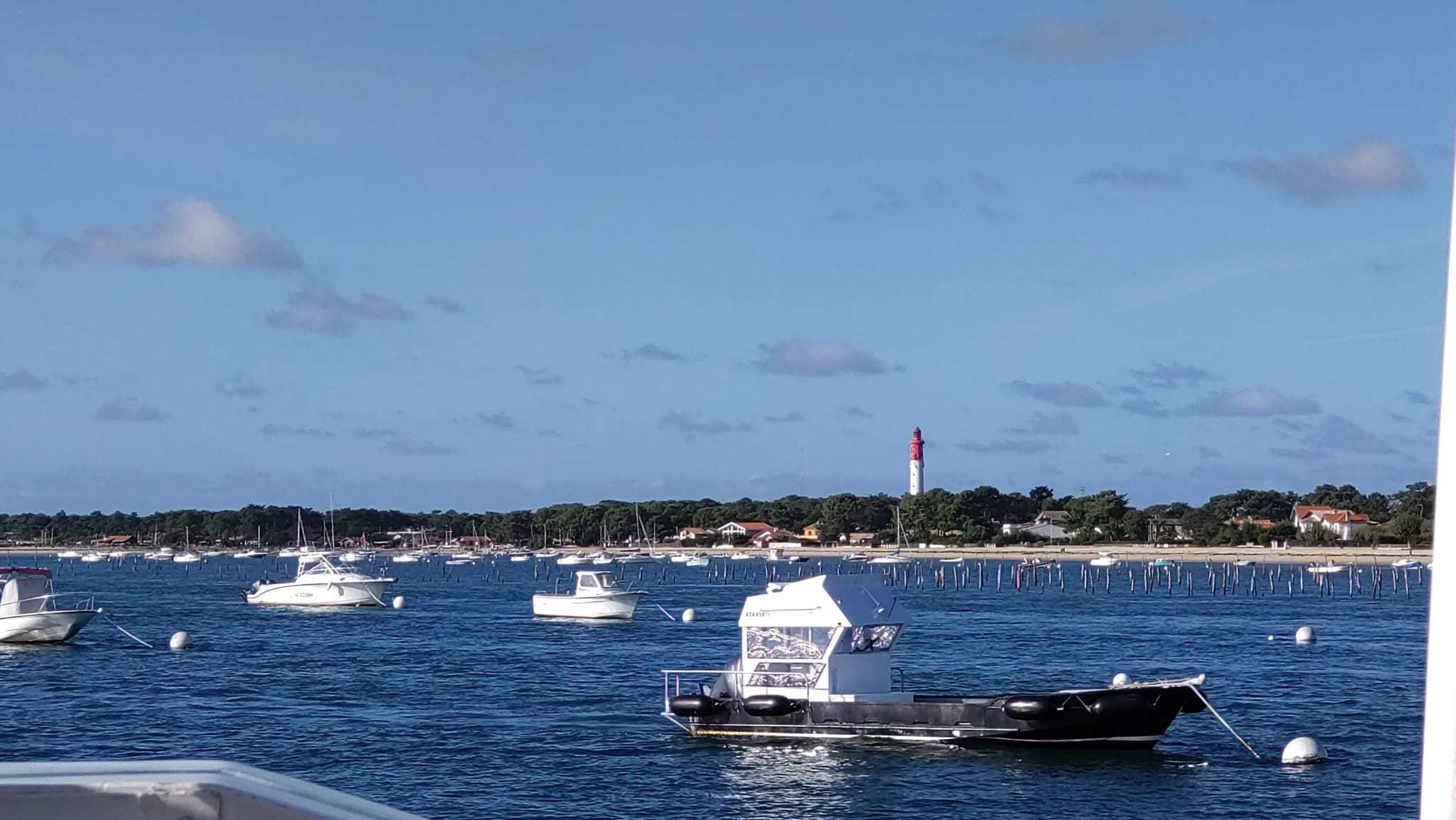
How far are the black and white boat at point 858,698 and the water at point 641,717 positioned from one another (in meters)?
0.69

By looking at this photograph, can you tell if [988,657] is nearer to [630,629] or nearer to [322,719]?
[630,629]

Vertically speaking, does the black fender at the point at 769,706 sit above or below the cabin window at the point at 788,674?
below

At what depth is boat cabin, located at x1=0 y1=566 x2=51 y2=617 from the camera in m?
78.1

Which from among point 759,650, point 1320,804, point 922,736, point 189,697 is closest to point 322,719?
point 189,697

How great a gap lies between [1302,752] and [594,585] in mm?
67316

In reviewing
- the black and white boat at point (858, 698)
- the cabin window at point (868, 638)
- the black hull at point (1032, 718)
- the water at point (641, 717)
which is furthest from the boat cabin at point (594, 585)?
the black hull at point (1032, 718)

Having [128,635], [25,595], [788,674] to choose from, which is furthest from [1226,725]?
[128,635]

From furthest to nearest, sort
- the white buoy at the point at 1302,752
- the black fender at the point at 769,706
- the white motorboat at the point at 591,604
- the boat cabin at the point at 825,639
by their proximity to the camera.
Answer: the white motorboat at the point at 591,604 < the boat cabin at the point at 825,639 < the black fender at the point at 769,706 < the white buoy at the point at 1302,752

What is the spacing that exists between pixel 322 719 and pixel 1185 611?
86.5 metres

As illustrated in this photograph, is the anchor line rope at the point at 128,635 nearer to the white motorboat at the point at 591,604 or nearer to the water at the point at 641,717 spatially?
the water at the point at 641,717

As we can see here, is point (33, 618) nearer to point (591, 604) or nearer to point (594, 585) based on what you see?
point (591, 604)

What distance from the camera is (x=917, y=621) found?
113312mm

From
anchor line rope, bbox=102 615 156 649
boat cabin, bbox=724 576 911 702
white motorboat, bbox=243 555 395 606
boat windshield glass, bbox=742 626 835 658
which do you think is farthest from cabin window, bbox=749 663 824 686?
white motorboat, bbox=243 555 395 606

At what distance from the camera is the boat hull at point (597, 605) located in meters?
104
